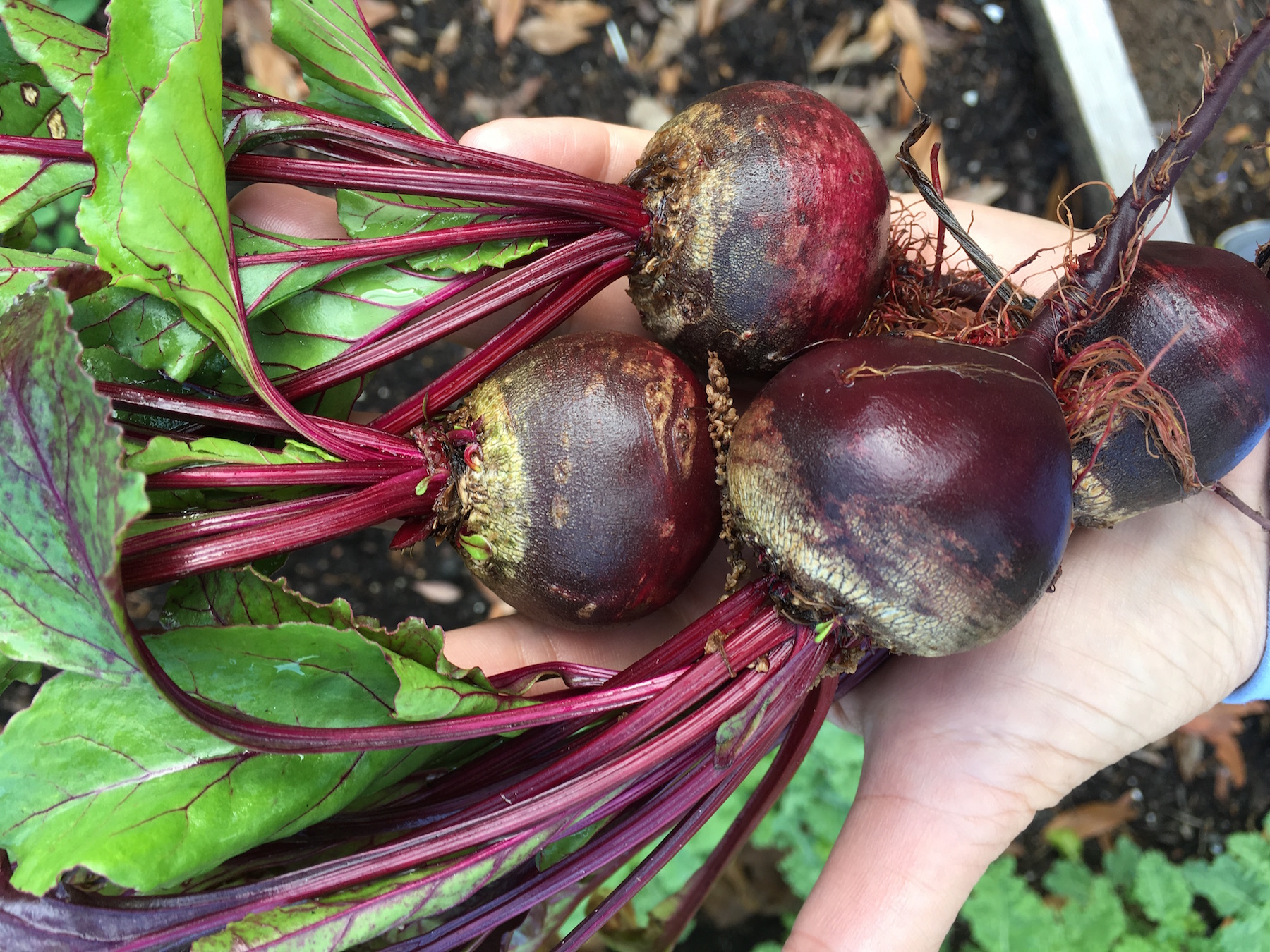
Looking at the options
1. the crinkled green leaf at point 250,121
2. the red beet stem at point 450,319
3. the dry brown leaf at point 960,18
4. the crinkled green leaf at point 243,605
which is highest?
the crinkled green leaf at point 250,121

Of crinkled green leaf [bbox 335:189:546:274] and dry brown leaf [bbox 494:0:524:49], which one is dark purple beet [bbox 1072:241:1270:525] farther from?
dry brown leaf [bbox 494:0:524:49]

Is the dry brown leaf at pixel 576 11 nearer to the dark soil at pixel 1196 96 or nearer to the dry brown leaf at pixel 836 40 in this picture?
the dry brown leaf at pixel 836 40

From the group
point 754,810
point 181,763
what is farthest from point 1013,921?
point 181,763

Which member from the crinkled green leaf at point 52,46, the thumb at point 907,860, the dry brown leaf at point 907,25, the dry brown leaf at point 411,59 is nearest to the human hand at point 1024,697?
the thumb at point 907,860

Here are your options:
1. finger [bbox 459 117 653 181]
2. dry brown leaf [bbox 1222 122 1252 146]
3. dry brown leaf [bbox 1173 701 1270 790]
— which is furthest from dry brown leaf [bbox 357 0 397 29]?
dry brown leaf [bbox 1173 701 1270 790]

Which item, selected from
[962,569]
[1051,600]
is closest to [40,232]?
[962,569]

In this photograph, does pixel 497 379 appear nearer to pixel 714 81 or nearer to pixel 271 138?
pixel 271 138

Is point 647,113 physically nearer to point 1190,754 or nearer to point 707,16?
point 707,16
